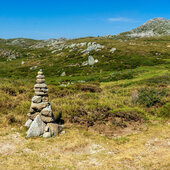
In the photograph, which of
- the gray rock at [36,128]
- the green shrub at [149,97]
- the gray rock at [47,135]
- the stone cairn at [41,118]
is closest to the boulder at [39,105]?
the stone cairn at [41,118]

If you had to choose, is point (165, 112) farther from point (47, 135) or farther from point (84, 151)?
point (47, 135)

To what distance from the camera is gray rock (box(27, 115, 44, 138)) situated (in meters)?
11.8

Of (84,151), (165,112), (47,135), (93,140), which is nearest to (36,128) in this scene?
(47,135)

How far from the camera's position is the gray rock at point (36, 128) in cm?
1184

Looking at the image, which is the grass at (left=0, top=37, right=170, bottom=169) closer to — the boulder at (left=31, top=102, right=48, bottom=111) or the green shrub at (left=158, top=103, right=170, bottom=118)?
the green shrub at (left=158, top=103, right=170, bottom=118)

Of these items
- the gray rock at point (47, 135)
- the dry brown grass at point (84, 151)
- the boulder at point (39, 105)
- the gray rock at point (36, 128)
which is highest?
the boulder at point (39, 105)

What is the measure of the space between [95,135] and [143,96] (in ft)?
31.0

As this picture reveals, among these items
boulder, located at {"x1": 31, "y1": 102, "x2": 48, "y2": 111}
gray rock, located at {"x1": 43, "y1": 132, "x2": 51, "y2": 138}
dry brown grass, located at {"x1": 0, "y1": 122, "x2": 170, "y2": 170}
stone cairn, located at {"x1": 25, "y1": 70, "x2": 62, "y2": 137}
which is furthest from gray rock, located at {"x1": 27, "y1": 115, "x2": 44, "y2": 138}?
boulder, located at {"x1": 31, "y1": 102, "x2": 48, "y2": 111}

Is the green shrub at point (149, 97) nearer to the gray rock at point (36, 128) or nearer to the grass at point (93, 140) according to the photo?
the grass at point (93, 140)

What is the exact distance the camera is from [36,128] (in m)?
12.0

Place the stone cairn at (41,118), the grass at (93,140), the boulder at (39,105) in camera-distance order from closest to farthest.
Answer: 1. the grass at (93,140)
2. the stone cairn at (41,118)
3. the boulder at (39,105)

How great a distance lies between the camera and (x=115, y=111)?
618 inches

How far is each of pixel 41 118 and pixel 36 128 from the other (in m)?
0.82

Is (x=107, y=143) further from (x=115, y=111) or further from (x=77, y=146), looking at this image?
(x=115, y=111)
